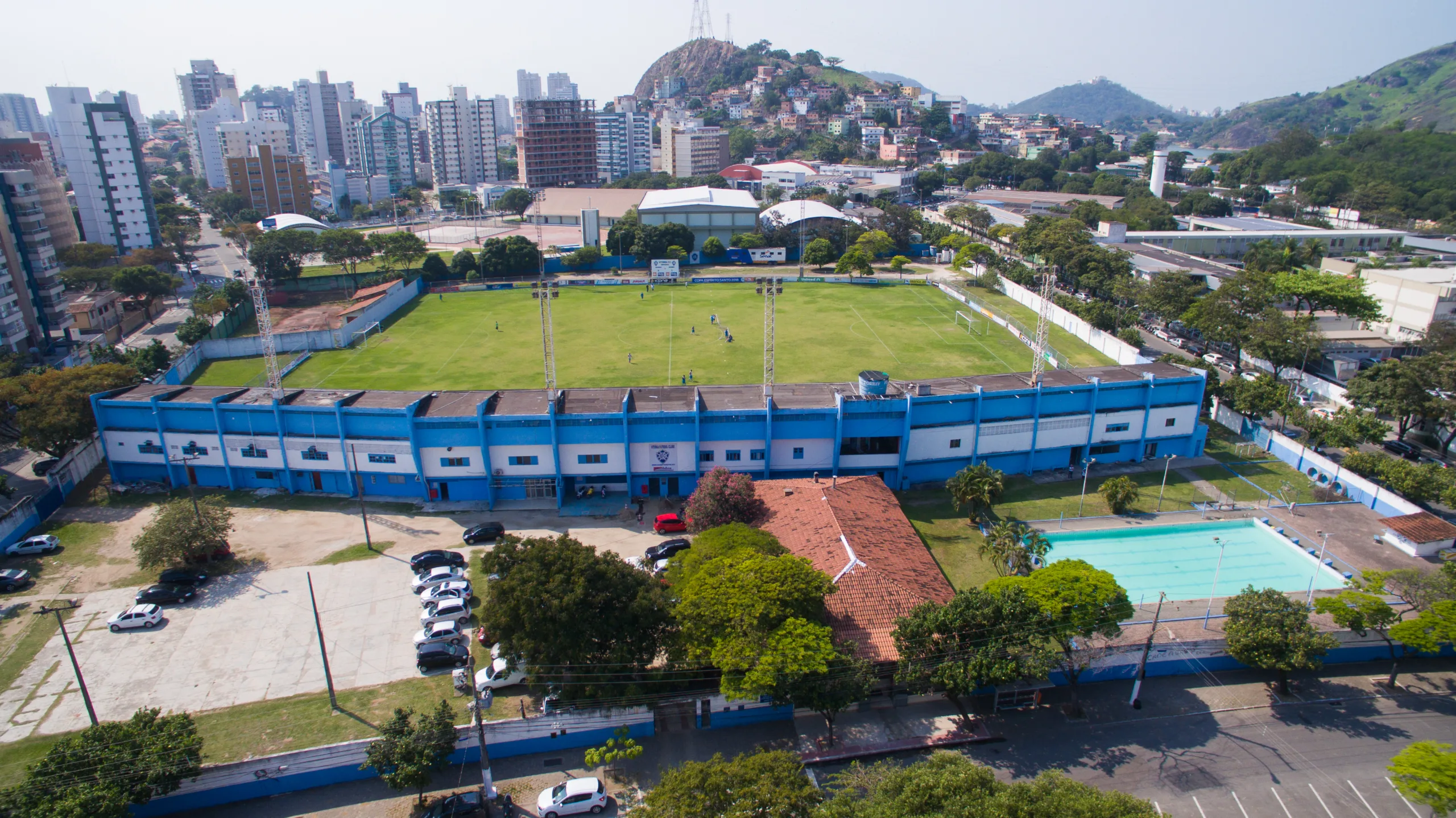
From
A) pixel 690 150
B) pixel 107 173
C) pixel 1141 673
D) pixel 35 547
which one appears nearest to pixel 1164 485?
pixel 1141 673

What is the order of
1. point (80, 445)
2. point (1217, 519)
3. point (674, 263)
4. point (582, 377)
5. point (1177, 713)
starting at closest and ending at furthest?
point (1177, 713) < point (1217, 519) < point (80, 445) < point (582, 377) < point (674, 263)

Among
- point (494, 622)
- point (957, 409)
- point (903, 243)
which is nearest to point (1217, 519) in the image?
point (957, 409)

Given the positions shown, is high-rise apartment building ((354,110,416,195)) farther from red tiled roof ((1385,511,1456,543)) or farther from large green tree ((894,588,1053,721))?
red tiled roof ((1385,511,1456,543))

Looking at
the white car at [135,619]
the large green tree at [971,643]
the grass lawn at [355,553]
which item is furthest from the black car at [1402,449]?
the white car at [135,619]

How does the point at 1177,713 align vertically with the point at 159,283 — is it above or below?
below

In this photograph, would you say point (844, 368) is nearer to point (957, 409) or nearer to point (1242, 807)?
point (957, 409)

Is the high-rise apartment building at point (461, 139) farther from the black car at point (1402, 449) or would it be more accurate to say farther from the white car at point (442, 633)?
the black car at point (1402, 449)
